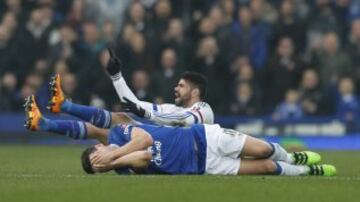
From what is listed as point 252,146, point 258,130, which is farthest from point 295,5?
point 252,146

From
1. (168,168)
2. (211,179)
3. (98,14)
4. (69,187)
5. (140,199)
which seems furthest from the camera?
(98,14)

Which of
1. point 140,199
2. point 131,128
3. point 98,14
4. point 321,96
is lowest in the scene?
point 140,199

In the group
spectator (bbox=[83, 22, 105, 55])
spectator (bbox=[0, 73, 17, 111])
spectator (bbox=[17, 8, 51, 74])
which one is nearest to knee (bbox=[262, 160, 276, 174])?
spectator (bbox=[83, 22, 105, 55])

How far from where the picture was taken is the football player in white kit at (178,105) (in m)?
13.9

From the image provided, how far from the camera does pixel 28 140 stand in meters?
22.9

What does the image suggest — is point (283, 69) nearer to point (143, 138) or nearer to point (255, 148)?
point (255, 148)

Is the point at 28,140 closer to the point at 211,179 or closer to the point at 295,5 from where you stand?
the point at 295,5

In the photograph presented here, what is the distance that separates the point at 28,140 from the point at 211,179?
11182 mm

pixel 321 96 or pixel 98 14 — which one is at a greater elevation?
pixel 98 14

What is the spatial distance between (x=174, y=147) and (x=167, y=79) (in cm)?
900

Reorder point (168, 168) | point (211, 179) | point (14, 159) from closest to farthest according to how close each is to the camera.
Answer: point (211, 179), point (168, 168), point (14, 159)

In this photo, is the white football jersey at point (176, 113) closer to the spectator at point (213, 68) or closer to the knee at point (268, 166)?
the knee at point (268, 166)

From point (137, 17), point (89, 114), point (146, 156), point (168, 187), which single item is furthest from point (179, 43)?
point (168, 187)

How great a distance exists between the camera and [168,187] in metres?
11.3
